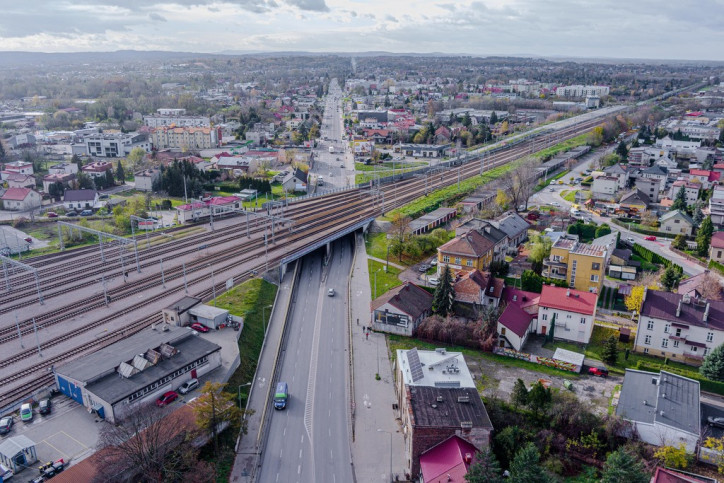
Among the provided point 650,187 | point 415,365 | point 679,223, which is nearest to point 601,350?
point 415,365

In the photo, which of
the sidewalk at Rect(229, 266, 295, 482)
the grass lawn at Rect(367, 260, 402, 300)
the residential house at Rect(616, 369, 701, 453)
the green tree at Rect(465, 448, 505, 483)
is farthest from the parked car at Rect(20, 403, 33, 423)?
the residential house at Rect(616, 369, 701, 453)

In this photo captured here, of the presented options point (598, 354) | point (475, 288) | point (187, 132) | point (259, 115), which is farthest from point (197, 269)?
point (259, 115)

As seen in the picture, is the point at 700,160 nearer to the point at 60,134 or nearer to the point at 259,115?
the point at 259,115

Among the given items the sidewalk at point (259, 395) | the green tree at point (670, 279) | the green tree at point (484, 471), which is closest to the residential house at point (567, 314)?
the green tree at point (670, 279)

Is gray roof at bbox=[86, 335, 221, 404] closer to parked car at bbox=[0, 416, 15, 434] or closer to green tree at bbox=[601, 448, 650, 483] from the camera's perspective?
parked car at bbox=[0, 416, 15, 434]

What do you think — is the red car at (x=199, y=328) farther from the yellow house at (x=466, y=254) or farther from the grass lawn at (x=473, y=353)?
the yellow house at (x=466, y=254)

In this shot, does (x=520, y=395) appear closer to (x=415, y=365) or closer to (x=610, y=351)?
(x=415, y=365)

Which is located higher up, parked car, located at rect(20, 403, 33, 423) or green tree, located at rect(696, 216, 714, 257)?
green tree, located at rect(696, 216, 714, 257)
